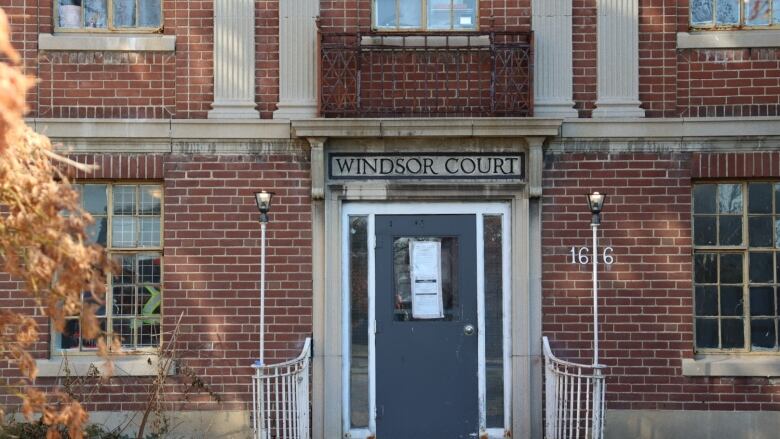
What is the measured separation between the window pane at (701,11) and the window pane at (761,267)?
2299 millimetres

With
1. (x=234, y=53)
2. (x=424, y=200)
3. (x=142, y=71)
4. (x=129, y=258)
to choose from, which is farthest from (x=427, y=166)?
(x=129, y=258)

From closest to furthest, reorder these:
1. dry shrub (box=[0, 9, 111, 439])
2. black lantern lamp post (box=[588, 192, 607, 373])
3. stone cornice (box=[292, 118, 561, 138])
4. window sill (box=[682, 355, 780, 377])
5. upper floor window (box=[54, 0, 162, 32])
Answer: dry shrub (box=[0, 9, 111, 439]), black lantern lamp post (box=[588, 192, 607, 373]), stone cornice (box=[292, 118, 561, 138]), window sill (box=[682, 355, 780, 377]), upper floor window (box=[54, 0, 162, 32])

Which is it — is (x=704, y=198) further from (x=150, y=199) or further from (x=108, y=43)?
(x=108, y=43)

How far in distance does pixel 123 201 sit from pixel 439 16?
3.52 m

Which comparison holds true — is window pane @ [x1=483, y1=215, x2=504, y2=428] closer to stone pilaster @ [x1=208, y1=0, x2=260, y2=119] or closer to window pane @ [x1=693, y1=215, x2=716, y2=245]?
window pane @ [x1=693, y1=215, x2=716, y2=245]

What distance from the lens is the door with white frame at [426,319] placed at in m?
10.8

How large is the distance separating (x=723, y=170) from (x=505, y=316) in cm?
248

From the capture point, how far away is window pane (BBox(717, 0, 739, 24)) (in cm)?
1112

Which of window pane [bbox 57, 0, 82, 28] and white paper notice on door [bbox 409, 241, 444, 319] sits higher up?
window pane [bbox 57, 0, 82, 28]

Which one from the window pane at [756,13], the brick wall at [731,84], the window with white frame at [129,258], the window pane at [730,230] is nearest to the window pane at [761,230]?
the window pane at [730,230]

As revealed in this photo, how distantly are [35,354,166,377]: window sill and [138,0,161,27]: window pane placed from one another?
3203mm

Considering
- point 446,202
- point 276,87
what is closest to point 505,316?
point 446,202

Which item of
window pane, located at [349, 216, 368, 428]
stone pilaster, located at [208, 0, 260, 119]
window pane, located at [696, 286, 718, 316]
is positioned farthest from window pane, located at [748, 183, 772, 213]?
stone pilaster, located at [208, 0, 260, 119]

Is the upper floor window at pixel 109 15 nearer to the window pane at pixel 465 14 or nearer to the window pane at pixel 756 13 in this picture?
the window pane at pixel 465 14
